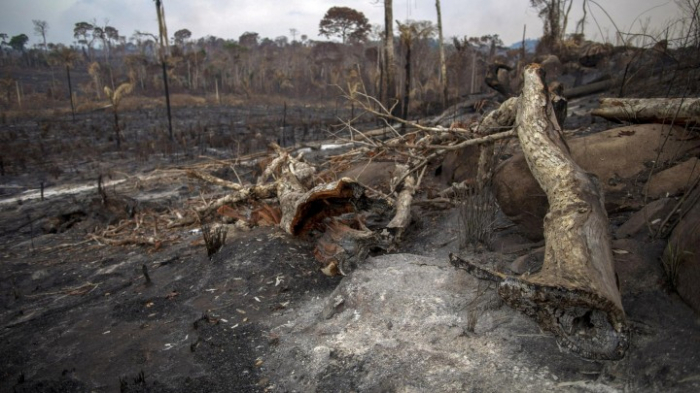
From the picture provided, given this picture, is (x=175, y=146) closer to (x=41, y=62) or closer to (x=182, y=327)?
(x=182, y=327)

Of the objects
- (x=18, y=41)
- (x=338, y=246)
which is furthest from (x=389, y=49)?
(x=18, y=41)

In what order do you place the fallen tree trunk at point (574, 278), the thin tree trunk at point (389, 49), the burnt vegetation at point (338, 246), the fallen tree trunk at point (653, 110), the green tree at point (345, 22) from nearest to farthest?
the fallen tree trunk at point (574, 278), the burnt vegetation at point (338, 246), the fallen tree trunk at point (653, 110), the thin tree trunk at point (389, 49), the green tree at point (345, 22)

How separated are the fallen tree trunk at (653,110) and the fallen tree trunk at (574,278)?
4.13 ft

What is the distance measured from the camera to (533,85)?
12.7 ft

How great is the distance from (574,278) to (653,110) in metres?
3.01

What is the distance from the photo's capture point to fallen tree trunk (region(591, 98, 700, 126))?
3.57 metres

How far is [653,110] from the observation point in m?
4.03

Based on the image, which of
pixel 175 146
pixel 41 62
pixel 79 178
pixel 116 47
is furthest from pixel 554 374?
pixel 116 47

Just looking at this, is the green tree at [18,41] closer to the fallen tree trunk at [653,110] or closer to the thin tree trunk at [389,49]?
the thin tree trunk at [389,49]

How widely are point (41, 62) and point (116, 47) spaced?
27081mm

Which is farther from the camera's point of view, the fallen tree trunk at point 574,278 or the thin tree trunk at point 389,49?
the thin tree trunk at point 389,49

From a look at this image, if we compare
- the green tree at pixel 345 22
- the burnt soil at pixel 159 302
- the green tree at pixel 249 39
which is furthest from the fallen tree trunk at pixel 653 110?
the green tree at pixel 249 39

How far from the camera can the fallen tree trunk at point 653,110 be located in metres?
3.57

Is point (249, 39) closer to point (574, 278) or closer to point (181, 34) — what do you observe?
point (181, 34)
